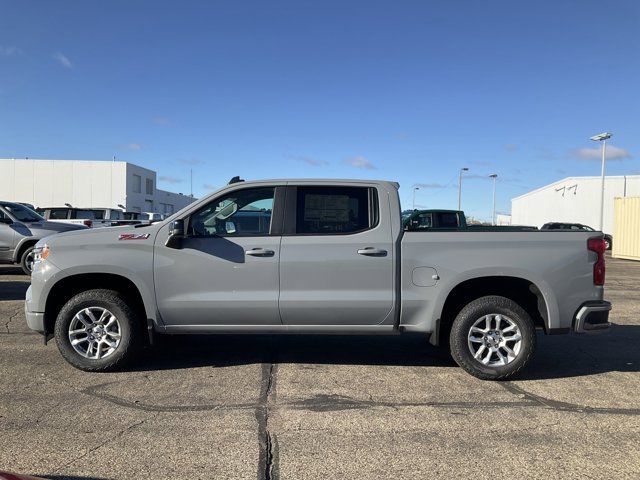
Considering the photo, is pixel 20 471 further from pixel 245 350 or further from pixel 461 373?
pixel 461 373

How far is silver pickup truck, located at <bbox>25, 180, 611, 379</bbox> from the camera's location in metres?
5.00

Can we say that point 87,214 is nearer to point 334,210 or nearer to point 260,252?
point 260,252

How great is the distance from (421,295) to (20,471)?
352 centimetres

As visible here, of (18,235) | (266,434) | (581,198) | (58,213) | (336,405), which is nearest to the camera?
(266,434)

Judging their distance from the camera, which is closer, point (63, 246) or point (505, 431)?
point (505, 431)

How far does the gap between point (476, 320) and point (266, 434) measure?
7.90ft

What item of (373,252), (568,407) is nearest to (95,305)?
(373,252)

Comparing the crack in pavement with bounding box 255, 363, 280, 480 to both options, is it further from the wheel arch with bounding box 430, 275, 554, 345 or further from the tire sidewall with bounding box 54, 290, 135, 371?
the wheel arch with bounding box 430, 275, 554, 345

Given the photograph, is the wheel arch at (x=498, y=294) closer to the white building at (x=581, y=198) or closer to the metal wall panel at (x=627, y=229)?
the metal wall panel at (x=627, y=229)

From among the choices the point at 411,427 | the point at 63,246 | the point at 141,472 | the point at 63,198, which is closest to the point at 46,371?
the point at 63,246

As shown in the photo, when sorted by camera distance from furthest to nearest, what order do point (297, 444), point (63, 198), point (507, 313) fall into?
point (63, 198)
point (507, 313)
point (297, 444)

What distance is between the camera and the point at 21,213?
1255 cm

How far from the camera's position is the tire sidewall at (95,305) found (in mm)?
5070

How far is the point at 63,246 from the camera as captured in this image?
5.10 meters
